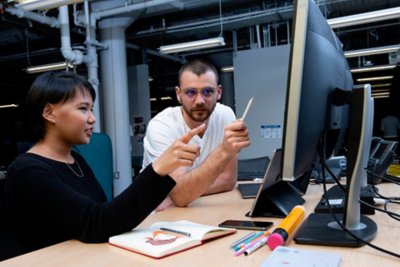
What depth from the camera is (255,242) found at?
873 millimetres

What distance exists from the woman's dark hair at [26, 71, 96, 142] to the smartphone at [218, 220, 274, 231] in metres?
0.67

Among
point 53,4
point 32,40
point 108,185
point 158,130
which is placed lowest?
point 108,185

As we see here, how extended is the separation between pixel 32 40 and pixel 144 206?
273 inches

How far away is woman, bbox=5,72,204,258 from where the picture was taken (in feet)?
3.17

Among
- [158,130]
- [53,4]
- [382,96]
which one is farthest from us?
[382,96]

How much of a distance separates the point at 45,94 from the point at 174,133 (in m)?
0.71

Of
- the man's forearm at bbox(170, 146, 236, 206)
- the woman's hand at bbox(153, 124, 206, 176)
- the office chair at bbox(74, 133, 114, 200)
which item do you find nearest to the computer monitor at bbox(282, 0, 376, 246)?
the woman's hand at bbox(153, 124, 206, 176)

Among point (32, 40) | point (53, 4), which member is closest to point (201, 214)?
point (53, 4)

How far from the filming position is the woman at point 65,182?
97 cm

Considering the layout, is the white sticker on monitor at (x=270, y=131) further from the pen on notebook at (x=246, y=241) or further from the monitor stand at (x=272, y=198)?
the pen on notebook at (x=246, y=241)

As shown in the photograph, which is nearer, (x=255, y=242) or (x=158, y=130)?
(x=255, y=242)

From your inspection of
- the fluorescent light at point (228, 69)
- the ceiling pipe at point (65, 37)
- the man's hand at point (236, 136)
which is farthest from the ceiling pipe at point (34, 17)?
the man's hand at point (236, 136)

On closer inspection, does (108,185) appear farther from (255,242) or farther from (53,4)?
(255,242)

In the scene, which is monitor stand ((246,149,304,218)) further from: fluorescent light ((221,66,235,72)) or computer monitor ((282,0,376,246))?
fluorescent light ((221,66,235,72))
